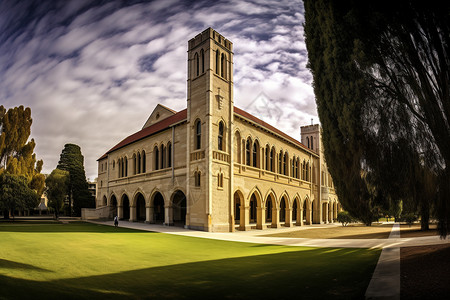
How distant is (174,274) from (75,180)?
49174mm

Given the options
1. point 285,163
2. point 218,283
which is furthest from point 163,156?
point 218,283

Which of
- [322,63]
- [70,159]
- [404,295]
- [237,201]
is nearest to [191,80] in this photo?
[237,201]

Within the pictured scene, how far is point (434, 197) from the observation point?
28.3ft

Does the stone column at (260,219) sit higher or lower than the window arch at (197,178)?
lower

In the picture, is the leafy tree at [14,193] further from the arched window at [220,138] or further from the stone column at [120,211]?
the arched window at [220,138]

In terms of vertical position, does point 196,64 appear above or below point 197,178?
above

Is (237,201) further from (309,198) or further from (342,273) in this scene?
(342,273)

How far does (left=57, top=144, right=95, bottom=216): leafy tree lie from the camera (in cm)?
4959

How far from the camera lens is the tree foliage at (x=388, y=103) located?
815 centimetres

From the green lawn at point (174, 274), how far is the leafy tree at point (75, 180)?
41165 mm

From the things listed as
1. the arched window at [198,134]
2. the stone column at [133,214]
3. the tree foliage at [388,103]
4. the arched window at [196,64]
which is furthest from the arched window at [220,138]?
the tree foliage at [388,103]

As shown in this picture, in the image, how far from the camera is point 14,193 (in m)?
31.5

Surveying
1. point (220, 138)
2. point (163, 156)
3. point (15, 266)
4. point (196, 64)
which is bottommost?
point (15, 266)

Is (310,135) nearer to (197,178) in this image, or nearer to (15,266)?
(197,178)
